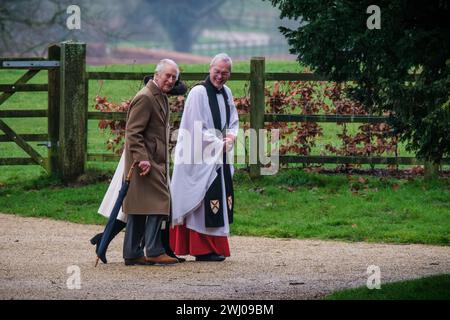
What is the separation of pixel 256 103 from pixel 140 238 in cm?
544

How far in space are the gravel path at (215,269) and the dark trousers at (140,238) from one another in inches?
6.4

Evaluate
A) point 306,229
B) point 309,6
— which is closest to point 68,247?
point 306,229

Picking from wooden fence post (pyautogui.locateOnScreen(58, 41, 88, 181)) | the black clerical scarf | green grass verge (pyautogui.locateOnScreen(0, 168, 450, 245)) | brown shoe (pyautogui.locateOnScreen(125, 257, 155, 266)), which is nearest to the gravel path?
brown shoe (pyautogui.locateOnScreen(125, 257, 155, 266))

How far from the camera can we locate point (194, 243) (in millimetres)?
11781

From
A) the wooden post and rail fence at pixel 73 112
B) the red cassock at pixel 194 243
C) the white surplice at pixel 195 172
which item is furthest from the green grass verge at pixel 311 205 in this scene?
the white surplice at pixel 195 172

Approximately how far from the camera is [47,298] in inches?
375

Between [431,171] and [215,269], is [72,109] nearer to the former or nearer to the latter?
[431,171]

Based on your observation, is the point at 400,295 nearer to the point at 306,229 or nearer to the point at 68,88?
the point at 306,229

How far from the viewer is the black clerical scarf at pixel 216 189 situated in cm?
1178

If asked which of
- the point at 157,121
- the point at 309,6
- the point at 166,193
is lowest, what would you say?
the point at 166,193

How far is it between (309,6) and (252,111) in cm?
577

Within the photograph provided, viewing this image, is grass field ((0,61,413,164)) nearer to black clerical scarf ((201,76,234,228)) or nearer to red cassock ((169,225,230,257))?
black clerical scarf ((201,76,234,228))

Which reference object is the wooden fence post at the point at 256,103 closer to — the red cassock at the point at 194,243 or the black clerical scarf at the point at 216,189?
the black clerical scarf at the point at 216,189

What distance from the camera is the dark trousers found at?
11359 mm
